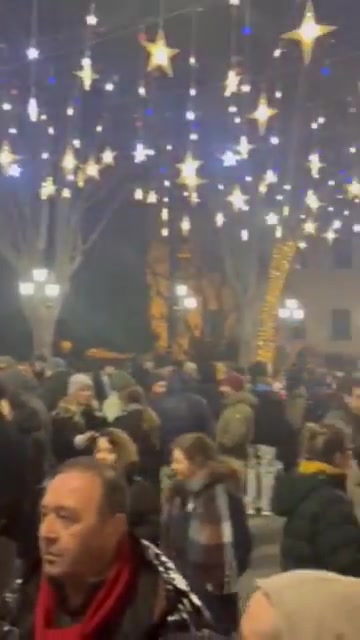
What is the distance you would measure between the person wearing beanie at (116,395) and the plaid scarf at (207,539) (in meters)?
3.75

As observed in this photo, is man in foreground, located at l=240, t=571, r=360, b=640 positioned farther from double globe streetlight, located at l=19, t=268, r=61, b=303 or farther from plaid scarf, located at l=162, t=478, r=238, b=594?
double globe streetlight, located at l=19, t=268, r=61, b=303

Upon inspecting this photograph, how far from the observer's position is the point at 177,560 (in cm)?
658

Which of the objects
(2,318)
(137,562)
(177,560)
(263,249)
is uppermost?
(263,249)

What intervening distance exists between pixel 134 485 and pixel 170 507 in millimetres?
367

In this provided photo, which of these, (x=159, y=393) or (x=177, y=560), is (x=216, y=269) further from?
(x=177, y=560)

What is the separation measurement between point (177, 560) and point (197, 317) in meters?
39.2

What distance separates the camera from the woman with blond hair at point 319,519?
18.6 feet

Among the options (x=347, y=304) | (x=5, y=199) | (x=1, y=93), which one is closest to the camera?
(x=1, y=93)

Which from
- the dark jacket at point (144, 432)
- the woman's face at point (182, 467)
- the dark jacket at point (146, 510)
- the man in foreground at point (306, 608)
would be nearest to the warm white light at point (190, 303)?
the dark jacket at point (144, 432)

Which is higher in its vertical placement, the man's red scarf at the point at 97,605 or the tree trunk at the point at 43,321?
the tree trunk at the point at 43,321

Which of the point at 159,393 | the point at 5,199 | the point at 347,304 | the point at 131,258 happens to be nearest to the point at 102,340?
the point at 131,258

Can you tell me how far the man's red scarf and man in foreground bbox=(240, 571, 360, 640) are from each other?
1040 mm

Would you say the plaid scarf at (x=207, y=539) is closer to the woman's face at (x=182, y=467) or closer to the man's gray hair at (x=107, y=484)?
the woman's face at (x=182, y=467)

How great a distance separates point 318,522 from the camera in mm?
5883
